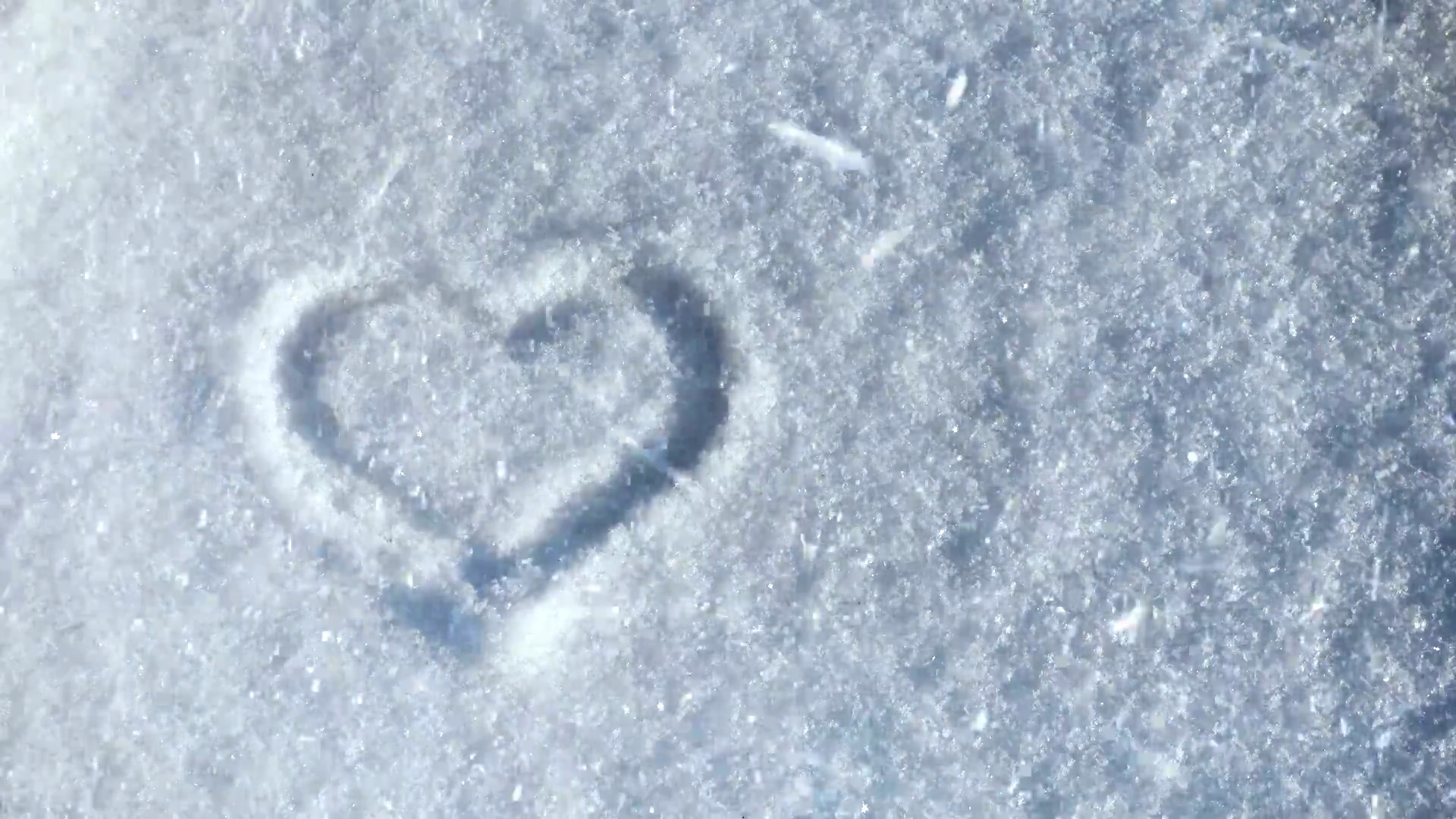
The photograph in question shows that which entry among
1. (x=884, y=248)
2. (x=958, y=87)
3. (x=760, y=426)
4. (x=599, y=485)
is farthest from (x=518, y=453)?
(x=958, y=87)

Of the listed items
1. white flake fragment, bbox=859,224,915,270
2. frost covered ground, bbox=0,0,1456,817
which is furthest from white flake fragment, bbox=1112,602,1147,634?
white flake fragment, bbox=859,224,915,270

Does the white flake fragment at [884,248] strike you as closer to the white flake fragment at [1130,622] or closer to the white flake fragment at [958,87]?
the white flake fragment at [958,87]

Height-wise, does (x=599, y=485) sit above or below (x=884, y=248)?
below

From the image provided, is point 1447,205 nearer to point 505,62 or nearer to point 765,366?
point 765,366

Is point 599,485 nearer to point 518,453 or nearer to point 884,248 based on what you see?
point 518,453

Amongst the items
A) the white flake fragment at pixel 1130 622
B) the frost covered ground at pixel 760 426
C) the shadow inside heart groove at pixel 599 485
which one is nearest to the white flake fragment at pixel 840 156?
the frost covered ground at pixel 760 426

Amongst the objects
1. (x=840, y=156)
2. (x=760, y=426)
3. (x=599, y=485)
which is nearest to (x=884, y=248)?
(x=840, y=156)

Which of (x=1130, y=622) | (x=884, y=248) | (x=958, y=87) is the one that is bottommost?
(x=1130, y=622)
